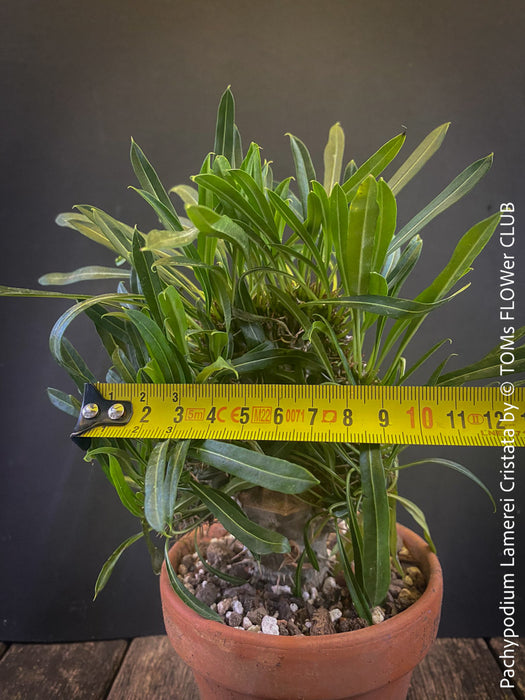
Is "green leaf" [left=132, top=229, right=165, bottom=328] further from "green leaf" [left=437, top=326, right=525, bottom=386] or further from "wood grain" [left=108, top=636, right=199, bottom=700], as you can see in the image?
"wood grain" [left=108, top=636, right=199, bottom=700]

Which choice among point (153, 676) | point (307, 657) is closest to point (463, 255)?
point (307, 657)

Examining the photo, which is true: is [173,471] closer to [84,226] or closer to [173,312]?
[173,312]

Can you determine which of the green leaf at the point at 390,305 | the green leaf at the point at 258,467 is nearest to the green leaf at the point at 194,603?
the green leaf at the point at 258,467

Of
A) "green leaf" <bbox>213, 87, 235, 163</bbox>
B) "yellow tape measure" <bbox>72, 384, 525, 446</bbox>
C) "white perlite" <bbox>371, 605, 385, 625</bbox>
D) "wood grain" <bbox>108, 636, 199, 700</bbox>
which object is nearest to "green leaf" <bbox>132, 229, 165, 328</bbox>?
"yellow tape measure" <bbox>72, 384, 525, 446</bbox>

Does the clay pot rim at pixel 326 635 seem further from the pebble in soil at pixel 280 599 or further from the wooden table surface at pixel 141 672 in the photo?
the wooden table surface at pixel 141 672

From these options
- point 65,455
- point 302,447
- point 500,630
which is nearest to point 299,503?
point 302,447

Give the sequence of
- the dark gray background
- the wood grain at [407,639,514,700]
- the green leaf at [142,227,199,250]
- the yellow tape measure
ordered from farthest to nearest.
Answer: the dark gray background → the wood grain at [407,639,514,700] → the yellow tape measure → the green leaf at [142,227,199,250]

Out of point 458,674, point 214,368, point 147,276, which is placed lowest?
point 458,674
